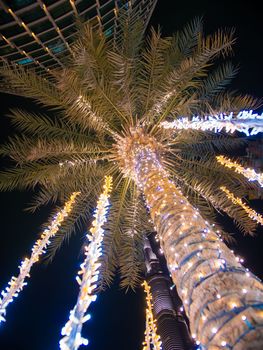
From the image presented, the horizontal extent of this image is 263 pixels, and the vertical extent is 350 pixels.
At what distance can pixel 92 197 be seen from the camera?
7961 millimetres

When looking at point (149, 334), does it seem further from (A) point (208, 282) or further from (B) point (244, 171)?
(A) point (208, 282)

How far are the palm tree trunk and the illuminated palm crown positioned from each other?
9.82 ft

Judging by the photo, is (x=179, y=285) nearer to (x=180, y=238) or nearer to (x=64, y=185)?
(x=180, y=238)

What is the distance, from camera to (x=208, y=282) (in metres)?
2.65

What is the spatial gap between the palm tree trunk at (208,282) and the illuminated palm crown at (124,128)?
9.82ft

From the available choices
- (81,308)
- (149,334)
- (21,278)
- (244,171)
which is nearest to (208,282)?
(81,308)

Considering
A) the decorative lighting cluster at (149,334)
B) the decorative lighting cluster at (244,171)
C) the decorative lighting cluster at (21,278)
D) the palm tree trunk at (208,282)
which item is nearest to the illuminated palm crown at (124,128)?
the decorative lighting cluster at (244,171)

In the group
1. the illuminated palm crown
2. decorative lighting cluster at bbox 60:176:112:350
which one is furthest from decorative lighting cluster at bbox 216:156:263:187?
decorative lighting cluster at bbox 60:176:112:350

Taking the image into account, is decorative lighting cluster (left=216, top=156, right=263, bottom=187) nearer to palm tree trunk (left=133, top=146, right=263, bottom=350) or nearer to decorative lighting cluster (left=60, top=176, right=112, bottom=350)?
palm tree trunk (left=133, top=146, right=263, bottom=350)

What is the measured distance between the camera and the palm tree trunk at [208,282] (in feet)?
6.91

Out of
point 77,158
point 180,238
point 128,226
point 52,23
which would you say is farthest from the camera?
point 52,23

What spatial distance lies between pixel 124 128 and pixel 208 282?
5.16m

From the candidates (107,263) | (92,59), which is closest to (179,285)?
(107,263)

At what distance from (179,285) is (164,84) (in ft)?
17.1
